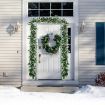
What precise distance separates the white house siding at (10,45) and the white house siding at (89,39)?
1.86 m

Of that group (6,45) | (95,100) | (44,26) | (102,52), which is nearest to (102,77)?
(102,52)

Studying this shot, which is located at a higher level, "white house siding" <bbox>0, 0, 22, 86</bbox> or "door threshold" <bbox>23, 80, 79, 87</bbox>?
"white house siding" <bbox>0, 0, 22, 86</bbox>

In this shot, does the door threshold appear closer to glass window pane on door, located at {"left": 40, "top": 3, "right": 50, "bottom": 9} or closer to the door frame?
the door frame

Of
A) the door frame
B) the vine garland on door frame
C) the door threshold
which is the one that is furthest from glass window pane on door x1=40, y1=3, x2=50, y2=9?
the door threshold

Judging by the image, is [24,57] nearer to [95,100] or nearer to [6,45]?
[6,45]

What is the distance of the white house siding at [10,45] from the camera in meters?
10.0

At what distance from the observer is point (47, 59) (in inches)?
402

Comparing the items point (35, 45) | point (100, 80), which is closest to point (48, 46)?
point (35, 45)

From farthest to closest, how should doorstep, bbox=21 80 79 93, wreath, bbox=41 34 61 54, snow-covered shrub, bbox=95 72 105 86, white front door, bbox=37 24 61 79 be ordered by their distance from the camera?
white front door, bbox=37 24 61 79 → wreath, bbox=41 34 61 54 → snow-covered shrub, bbox=95 72 105 86 → doorstep, bbox=21 80 79 93

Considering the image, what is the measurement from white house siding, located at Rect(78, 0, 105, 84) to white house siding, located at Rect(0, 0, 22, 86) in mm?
1864

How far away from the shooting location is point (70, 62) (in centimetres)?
1024

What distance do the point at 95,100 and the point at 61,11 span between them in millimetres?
8271

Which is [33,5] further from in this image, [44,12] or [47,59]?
[47,59]

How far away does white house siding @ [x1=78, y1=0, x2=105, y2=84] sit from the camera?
9953 millimetres
